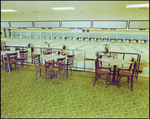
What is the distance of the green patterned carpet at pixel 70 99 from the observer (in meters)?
2.08

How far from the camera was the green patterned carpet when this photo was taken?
2.08 meters

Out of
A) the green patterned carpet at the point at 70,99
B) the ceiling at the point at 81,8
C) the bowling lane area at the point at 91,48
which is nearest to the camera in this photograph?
the green patterned carpet at the point at 70,99

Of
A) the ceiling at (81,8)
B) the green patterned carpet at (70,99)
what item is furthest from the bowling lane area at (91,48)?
the green patterned carpet at (70,99)

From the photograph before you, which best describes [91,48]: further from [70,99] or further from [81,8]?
[70,99]

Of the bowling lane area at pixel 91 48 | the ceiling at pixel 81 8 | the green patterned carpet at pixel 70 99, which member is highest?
the ceiling at pixel 81 8

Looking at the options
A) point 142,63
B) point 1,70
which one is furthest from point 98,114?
point 1,70

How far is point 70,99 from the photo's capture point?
99.3 inches

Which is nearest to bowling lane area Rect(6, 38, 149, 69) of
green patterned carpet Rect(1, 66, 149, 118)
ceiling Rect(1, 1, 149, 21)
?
ceiling Rect(1, 1, 149, 21)

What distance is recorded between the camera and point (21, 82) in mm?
3334

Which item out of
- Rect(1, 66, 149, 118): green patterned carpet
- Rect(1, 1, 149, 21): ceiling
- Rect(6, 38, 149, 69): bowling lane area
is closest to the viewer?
Rect(1, 66, 149, 118): green patterned carpet

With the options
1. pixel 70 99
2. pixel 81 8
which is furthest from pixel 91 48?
pixel 70 99

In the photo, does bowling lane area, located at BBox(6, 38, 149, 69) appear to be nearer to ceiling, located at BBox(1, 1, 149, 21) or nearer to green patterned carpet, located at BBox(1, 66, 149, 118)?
ceiling, located at BBox(1, 1, 149, 21)

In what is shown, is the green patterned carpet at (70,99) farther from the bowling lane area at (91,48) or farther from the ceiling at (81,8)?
the ceiling at (81,8)

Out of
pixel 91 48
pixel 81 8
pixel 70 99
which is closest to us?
pixel 70 99
